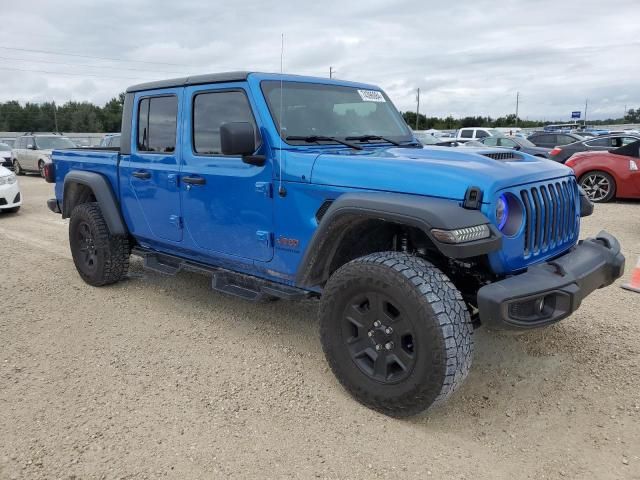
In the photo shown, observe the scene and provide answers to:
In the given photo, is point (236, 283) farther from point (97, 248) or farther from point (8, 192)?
point (8, 192)

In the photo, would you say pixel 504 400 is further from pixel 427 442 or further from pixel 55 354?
pixel 55 354

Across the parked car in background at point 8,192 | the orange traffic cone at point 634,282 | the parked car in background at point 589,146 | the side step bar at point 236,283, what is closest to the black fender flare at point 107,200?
the side step bar at point 236,283

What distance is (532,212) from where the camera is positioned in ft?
9.75

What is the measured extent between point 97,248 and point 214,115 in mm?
2045

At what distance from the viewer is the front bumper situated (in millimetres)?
2609

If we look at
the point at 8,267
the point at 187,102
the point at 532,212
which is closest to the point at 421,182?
the point at 532,212

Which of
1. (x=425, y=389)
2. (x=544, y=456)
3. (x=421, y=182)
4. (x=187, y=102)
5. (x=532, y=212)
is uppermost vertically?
(x=187, y=102)

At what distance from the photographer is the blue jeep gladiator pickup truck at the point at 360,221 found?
107 inches

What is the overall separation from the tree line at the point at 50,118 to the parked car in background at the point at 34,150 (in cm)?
5116

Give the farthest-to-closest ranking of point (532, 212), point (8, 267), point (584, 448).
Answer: point (8, 267) → point (532, 212) → point (584, 448)

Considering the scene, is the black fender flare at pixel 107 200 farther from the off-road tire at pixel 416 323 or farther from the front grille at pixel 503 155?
the front grille at pixel 503 155

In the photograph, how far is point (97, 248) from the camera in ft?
16.7

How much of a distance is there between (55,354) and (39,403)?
0.73m

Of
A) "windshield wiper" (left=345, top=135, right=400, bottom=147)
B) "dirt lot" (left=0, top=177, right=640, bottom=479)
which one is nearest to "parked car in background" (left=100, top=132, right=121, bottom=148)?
"dirt lot" (left=0, top=177, right=640, bottom=479)
